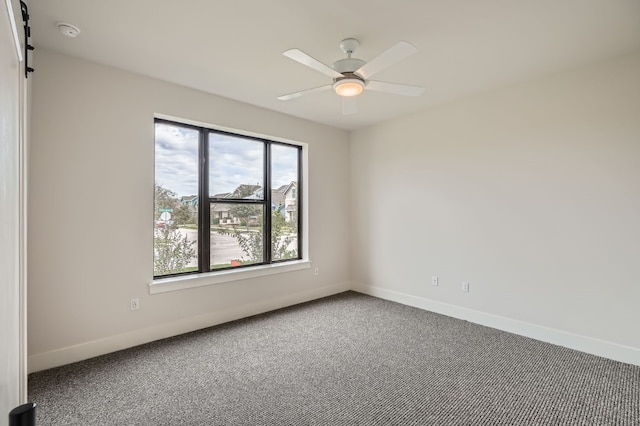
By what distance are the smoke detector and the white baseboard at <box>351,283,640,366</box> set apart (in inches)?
169

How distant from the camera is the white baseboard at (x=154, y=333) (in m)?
2.63

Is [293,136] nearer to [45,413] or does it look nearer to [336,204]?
[336,204]

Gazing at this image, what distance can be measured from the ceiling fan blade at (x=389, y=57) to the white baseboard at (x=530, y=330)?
290 cm

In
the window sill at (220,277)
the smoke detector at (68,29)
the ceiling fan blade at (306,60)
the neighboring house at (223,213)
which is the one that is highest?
the smoke detector at (68,29)

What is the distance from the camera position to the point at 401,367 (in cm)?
263

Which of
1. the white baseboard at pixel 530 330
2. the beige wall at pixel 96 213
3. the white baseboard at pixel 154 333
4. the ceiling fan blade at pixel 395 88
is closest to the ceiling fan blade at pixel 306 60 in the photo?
the ceiling fan blade at pixel 395 88

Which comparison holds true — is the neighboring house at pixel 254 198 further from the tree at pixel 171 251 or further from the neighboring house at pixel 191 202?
the tree at pixel 171 251

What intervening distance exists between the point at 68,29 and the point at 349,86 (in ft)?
6.84

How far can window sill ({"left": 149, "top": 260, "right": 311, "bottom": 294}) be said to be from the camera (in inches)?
127

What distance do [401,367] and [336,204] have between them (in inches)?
108

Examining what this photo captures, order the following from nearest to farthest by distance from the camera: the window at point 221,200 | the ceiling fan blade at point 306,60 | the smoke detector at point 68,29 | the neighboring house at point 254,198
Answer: the ceiling fan blade at point 306,60 → the smoke detector at point 68,29 → the window at point 221,200 → the neighboring house at point 254,198

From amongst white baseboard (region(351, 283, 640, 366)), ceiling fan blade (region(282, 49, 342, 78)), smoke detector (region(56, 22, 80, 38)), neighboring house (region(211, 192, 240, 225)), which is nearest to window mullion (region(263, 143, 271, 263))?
neighboring house (region(211, 192, 240, 225))

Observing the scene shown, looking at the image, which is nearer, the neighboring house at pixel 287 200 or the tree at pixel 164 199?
the tree at pixel 164 199

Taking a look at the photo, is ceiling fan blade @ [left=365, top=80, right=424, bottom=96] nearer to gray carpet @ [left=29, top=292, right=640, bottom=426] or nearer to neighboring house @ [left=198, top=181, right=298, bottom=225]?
neighboring house @ [left=198, top=181, right=298, bottom=225]
